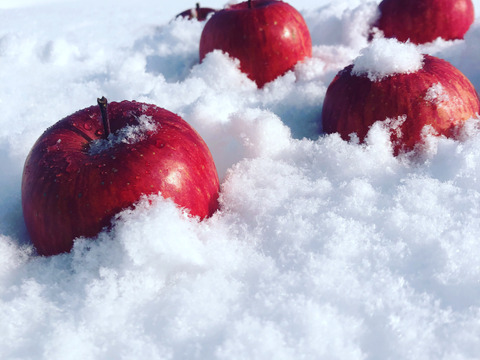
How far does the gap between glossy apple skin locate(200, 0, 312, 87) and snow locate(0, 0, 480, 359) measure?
42cm

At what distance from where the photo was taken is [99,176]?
1.37 metres

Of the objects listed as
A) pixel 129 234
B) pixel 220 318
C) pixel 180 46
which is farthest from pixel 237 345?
pixel 180 46

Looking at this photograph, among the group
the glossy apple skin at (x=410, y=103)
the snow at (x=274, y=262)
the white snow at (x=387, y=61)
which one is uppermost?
the white snow at (x=387, y=61)

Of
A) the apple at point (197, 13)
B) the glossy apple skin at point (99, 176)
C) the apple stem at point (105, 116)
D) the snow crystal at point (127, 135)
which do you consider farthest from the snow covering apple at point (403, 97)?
the apple at point (197, 13)

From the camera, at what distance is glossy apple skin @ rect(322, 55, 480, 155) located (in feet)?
5.74

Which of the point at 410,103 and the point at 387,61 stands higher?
the point at 387,61

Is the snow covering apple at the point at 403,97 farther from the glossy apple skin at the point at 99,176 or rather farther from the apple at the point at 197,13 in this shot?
the apple at the point at 197,13

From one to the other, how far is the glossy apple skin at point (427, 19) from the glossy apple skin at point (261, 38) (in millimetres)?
531

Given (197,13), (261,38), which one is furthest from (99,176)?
(197,13)

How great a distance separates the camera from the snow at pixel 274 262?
1.20 metres

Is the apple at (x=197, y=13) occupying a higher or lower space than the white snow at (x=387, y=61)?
lower

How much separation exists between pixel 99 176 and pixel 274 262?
1.85 ft

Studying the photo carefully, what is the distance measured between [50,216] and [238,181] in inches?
25.8

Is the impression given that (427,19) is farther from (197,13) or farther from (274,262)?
(274,262)
